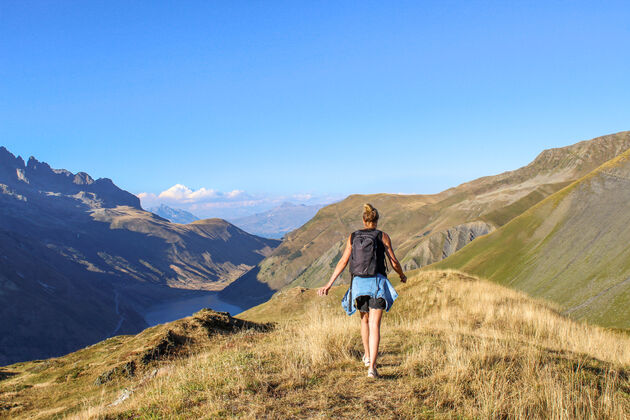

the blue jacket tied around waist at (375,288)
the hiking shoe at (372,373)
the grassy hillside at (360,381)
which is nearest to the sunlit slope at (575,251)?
the grassy hillside at (360,381)

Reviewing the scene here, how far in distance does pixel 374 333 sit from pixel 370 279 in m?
0.99

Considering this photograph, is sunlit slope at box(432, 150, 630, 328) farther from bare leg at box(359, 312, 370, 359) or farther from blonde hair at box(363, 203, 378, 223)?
blonde hair at box(363, 203, 378, 223)

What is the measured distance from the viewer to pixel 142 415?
255 inches

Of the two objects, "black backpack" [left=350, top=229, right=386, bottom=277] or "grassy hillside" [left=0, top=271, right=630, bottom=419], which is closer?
"grassy hillside" [left=0, top=271, right=630, bottom=419]

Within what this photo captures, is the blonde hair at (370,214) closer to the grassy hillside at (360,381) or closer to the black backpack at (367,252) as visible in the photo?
the black backpack at (367,252)

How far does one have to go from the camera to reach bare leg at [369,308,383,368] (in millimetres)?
7273

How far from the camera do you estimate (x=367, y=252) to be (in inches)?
301

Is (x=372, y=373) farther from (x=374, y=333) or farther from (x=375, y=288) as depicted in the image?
(x=375, y=288)

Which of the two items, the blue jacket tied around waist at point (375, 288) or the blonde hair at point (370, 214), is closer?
the blue jacket tied around waist at point (375, 288)

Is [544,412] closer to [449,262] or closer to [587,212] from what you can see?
[587,212]

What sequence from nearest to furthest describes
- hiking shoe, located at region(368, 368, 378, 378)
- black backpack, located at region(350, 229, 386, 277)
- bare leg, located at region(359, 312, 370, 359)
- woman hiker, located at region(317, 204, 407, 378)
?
1. hiking shoe, located at region(368, 368, 378, 378)
2. woman hiker, located at region(317, 204, 407, 378)
3. black backpack, located at region(350, 229, 386, 277)
4. bare leg, located at region(359, 312, 370, 359)

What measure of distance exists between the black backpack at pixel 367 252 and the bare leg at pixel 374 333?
72cm

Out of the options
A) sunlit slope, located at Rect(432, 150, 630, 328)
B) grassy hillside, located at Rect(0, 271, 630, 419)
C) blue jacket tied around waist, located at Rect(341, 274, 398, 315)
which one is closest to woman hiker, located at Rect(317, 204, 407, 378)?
blue jacket tied around waist, located at Rect(341, 274, 398, 315)

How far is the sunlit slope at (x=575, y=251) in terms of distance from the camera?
114 feet
